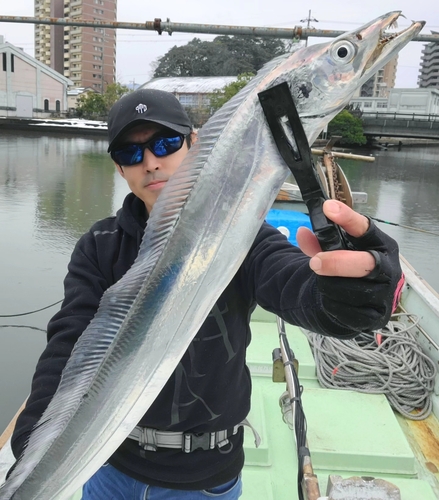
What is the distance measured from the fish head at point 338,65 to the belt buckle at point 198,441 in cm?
124

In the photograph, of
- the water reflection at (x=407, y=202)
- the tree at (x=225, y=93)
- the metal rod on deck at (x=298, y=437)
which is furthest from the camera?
the tree at (x=225, y=93)

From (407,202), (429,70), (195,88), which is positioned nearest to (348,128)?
(195,88)

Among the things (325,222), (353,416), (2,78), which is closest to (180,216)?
(325,222)

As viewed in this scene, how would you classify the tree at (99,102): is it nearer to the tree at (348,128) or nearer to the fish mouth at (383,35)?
the tree at (348,128)

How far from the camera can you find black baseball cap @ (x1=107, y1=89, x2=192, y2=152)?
A: 73.5 inches

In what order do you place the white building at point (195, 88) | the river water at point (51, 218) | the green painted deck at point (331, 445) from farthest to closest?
1. the white building at point (195, 88)
2. the river water at point (51, 218)
3. the green painted deck at point (331, 445)

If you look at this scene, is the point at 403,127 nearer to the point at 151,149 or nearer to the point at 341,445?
the point at 341,445

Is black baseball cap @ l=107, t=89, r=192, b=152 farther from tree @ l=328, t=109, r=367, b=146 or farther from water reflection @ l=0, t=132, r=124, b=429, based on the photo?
tree @ l=328, t=109, r=367, b=146

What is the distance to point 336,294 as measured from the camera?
1361 mm

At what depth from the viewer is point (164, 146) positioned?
1918 mm

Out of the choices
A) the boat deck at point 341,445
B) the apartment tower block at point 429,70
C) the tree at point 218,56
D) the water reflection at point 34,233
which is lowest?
the water reflection at point 34,233

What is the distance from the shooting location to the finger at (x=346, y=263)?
1.27 metres

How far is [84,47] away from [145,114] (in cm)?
8696

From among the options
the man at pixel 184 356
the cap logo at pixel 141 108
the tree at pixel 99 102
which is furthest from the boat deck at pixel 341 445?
the tree at pixel 99 102
